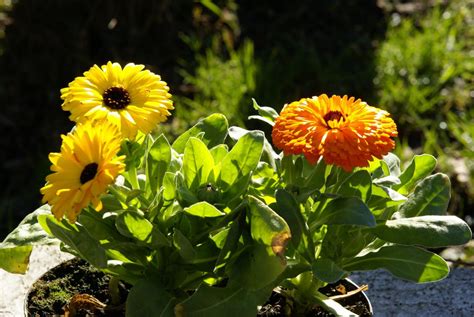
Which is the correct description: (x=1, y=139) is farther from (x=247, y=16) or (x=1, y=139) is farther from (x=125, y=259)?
(x=125, y=259)

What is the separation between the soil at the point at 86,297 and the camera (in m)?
1.97

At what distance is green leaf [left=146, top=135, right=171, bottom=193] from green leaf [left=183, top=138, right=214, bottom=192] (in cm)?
5

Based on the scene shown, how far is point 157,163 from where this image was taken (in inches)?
75.0

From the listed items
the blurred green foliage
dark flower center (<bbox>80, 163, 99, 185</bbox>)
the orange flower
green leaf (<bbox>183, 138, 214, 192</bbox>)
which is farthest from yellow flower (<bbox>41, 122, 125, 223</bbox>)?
the blurred green foliage

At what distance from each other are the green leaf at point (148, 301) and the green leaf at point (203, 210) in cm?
20

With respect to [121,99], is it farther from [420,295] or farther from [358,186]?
[420,295]

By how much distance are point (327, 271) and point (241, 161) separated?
1.03ft

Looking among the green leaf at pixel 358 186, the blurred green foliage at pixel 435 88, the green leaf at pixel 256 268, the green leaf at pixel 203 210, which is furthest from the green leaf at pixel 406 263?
the blurred green foliage at pixel 435 88

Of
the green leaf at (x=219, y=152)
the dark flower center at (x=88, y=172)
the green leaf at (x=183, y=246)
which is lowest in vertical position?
the green leaf at (x=183, y=246)

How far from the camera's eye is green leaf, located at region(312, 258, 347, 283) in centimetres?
171

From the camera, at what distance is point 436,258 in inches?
72.2

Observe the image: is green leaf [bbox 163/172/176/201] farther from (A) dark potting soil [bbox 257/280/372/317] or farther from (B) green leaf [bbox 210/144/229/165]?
(A) dark potting soil [bbox 257/280/372/317]

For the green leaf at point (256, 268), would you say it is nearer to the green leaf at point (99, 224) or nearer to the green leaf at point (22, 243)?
the green leaf at point (99, 224)

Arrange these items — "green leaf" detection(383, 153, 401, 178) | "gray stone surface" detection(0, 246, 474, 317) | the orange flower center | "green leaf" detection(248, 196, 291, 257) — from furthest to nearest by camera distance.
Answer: "gray stone surface" detection(0, 246, 474, 317)
"green leaf" detection(383, 153, 401, 178)
the orange flower center
"green leaf" detection(248, 196, 291, 257)
